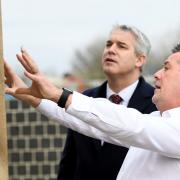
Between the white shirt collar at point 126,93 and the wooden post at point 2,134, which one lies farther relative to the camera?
the white shirt collar at point 126,93

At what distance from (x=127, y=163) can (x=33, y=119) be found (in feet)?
14.7

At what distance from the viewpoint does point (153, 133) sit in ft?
10.4

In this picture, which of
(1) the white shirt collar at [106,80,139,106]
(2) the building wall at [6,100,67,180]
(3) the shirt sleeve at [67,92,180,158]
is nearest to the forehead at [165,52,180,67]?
(3) the shirt sleeve at [67,92,180,158]

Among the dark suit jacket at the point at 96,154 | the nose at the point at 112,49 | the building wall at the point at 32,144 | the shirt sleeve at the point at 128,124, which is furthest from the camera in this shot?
the building wall at the point at 32,144

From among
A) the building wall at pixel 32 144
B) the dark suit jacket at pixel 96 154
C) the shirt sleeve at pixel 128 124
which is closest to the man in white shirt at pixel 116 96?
the dark suit jacket at pixel 96 154

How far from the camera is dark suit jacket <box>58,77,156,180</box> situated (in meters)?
4.66

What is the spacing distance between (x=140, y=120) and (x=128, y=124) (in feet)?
0.21

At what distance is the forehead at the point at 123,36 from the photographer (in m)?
5.05

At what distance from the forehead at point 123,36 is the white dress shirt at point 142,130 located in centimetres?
173

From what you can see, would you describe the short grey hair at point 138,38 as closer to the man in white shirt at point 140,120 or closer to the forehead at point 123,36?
the forehead at point 123,36

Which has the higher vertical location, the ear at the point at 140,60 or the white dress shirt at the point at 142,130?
the white dress shirt at the point at 142,130

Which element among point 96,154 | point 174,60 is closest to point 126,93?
point 96,154

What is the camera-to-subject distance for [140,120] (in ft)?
10.4

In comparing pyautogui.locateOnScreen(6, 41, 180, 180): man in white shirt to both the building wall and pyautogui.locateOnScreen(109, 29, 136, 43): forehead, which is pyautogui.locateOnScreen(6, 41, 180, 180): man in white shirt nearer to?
pyautogui.locateOnScreen(109, 29, 136, 43): forehead
